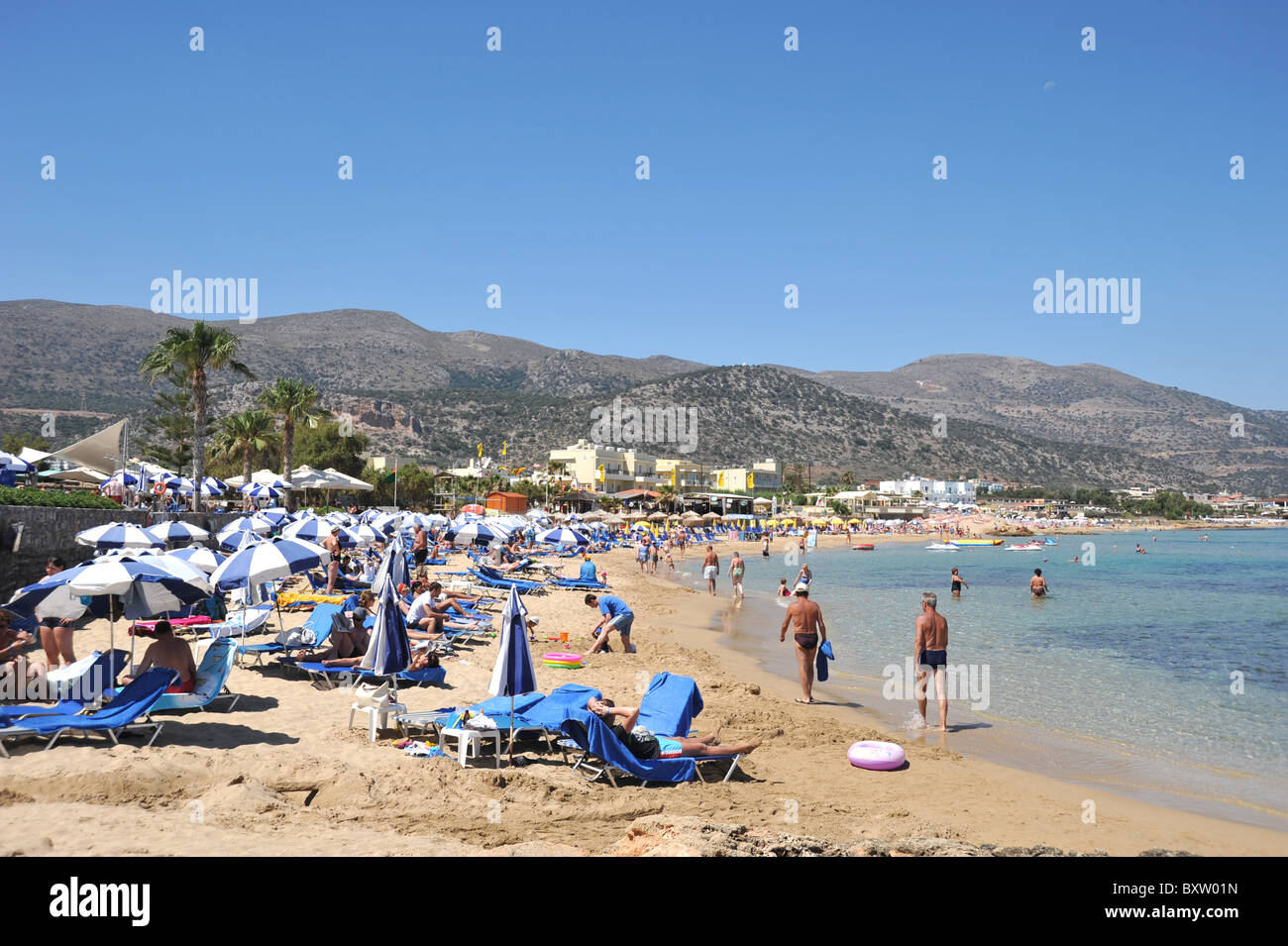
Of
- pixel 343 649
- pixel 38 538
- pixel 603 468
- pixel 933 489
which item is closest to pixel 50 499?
pixel 38 538

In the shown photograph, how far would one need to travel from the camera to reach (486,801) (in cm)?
568

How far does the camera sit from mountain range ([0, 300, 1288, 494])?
4134 inches

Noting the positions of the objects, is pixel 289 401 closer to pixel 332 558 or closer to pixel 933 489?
pixel 332 558

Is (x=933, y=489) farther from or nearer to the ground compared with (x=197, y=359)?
nearer to the ground

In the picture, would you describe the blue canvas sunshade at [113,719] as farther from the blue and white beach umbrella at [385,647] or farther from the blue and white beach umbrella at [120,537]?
the blue and white beach umbrella at [120,537]

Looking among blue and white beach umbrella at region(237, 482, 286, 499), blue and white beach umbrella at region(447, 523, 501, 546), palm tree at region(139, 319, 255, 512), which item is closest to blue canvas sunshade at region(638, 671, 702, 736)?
blue and white beach umbrella at region(447, 523, 501, 546)

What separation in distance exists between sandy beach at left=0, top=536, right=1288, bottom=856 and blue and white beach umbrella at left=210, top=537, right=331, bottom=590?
1127mm

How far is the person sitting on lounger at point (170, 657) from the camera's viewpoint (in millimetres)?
7287

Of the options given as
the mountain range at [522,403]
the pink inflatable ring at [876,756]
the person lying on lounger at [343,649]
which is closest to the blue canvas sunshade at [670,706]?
the pink inflatable ring at [876,756]

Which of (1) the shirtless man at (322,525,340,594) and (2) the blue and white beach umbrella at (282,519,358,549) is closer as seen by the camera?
(2) the blue and white beach umbrella at (282,519,358,549)

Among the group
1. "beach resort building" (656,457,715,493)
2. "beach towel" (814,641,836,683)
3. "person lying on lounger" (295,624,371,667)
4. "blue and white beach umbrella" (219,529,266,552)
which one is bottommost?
"beach towel" (814,641,836,683)

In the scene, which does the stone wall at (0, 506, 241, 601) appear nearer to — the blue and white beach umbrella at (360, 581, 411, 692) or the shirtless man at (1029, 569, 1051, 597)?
the blue and white beach umbrella at (360, 581, 411, 692)

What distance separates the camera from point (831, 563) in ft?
143

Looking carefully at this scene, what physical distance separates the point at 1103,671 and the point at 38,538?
1824cm
